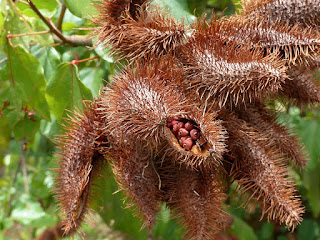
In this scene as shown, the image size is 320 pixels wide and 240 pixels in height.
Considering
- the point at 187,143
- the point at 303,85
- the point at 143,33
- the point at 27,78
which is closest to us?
the point at 187,143

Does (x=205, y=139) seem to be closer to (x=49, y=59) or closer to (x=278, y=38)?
(x=278, y=38)

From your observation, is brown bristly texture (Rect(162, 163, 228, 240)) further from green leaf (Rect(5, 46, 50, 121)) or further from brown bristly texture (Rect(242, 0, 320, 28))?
green leaf (Rect(5, 46, 50, 121))

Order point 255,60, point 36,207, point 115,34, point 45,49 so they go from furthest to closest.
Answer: point 36,207 < point 45,49 < point 115,34 < point 255,60

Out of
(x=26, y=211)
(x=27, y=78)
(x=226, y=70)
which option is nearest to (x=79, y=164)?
(x=226, y=70)

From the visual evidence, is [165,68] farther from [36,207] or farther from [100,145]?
[36,207]

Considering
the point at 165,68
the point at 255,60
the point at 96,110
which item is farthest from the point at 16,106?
the point at 255,60

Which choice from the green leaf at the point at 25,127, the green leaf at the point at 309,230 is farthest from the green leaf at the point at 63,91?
the green leaf at the point at 309,230

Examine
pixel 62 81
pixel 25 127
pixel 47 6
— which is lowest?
pixel 25 127

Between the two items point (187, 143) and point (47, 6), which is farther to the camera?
point (47, 6)

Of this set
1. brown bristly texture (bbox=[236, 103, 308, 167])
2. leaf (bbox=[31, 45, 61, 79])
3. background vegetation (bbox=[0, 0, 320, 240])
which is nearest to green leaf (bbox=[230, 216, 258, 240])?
background vegetation (bbox=[0, 0, 320, 240])
